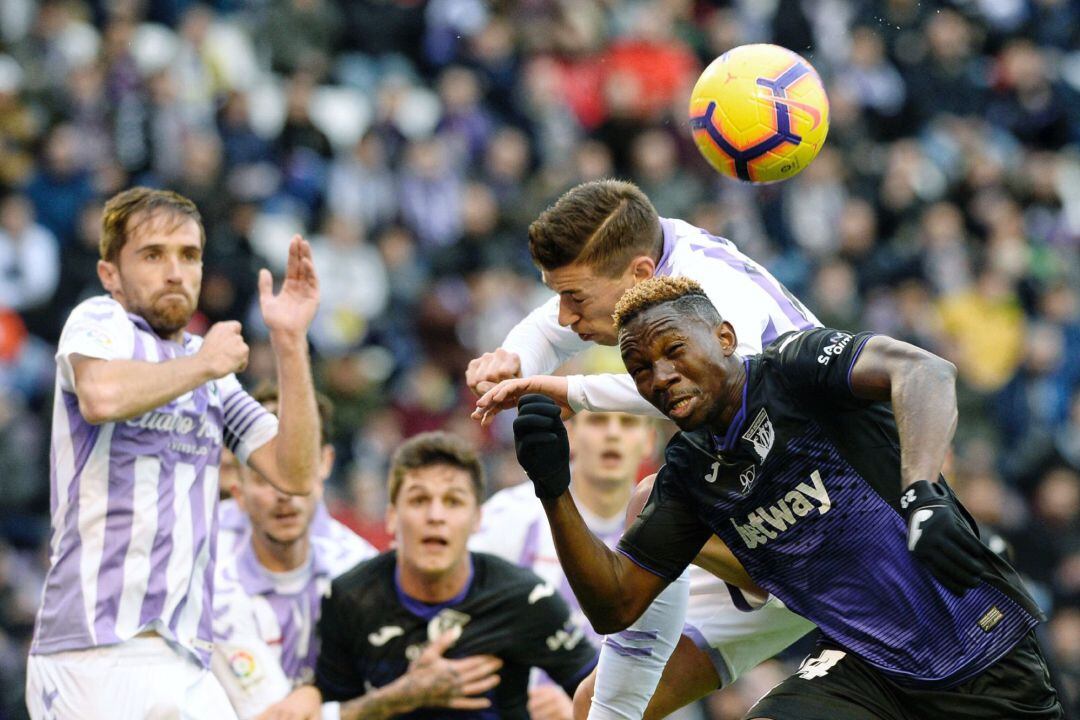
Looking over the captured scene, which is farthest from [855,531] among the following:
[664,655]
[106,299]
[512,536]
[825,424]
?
[512,536]

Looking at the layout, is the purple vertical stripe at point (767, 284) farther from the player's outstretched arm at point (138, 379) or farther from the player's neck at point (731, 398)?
the player's outstretched arm at point (138, 379)

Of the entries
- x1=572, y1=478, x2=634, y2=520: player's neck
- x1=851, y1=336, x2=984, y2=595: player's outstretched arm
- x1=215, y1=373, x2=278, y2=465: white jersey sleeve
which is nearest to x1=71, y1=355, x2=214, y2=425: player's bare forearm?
x1=215, y1=373, x2=278, y2=465: white jersey sleeve

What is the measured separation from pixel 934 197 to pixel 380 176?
6056mm

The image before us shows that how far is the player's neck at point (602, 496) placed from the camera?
28.0 ft

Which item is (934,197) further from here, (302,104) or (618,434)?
(618,434)

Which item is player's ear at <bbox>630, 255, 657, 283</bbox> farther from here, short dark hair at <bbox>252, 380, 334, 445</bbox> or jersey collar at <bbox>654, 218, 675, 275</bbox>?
short dark hair at <bbox>252, 380, 334, 445</bbox>

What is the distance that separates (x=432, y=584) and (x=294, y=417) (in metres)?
1.34

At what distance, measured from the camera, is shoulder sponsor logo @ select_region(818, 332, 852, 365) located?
5.00m

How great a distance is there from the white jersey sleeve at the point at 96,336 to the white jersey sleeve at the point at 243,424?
0.58 m

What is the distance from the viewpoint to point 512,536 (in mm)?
8562

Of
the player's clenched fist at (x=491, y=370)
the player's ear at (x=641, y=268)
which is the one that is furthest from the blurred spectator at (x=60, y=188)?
the player's ear at (x=641, y=268)

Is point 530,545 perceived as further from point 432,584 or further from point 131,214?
point 131,214

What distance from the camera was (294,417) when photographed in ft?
21.0

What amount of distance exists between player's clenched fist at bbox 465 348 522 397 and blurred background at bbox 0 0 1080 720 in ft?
18.3
